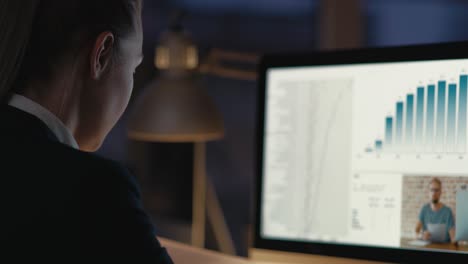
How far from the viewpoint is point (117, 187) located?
651 mm

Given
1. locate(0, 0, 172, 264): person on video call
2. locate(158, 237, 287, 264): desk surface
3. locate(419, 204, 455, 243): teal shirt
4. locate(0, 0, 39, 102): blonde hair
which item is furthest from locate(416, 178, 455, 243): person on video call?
locate(0, 0, 39, 102): blonde hair

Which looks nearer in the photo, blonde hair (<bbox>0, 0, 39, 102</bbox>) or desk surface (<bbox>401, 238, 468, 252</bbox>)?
blonde hair (<bbox>0, 0, 39, 102</bbox>)

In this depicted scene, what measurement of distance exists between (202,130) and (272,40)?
1.03 meters

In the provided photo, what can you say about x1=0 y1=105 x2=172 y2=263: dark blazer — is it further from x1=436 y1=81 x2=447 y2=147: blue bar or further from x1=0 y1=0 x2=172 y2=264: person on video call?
x1=436 y1=81 x2=447 y2=147: blue bar

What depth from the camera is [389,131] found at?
0.94 meters

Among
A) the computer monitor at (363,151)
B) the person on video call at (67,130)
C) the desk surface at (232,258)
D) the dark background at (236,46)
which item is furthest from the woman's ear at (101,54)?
the dark background at (236,46)

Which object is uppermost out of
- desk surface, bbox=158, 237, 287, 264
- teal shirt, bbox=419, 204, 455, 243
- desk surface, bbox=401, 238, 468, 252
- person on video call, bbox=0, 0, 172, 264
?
person on video call, bbox=0, 0, 172, 264

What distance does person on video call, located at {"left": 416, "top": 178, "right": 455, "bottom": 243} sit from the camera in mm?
898

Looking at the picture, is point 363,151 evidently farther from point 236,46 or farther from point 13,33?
point 236,46

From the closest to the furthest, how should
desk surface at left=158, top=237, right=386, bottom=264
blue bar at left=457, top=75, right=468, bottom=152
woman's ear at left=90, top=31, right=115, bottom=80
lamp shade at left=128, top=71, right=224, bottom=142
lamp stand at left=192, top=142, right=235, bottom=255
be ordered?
woman's ear at left=90, top=31, right=115, bottom=80
blue bar at left=457, top=75, right=468, bottom=152
desk surface at left=158, top=237, right=386, bottom=264
lamp shade at left=128, top=71, right=224, bottom=142
lamp stand at left=192, top=142, right=235, bottom=255

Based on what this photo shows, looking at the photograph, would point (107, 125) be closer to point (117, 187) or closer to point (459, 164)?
point (117, 187)

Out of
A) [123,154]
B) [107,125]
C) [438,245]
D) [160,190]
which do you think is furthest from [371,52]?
[123,154]

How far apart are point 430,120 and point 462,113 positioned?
44 millimetres

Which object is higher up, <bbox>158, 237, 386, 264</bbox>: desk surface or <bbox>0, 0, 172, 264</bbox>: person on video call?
<bbox>0, 0, 172, 264</bbox>: person on video call
